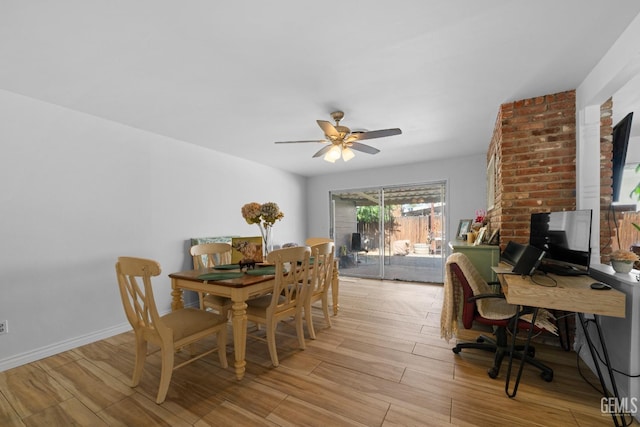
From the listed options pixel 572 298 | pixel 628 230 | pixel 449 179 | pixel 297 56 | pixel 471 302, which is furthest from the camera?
pixel 449 179

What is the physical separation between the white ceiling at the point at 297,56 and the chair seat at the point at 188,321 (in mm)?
1907

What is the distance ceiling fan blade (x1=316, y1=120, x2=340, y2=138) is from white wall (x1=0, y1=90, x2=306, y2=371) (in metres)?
2.28

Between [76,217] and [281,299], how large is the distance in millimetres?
2256

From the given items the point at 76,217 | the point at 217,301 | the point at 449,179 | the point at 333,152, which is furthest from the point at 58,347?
the point at 449,179

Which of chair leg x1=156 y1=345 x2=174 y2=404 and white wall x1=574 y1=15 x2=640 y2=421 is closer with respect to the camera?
white wall x1=574 y1=15 x2=640 y2=421

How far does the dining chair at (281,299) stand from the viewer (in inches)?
82.3


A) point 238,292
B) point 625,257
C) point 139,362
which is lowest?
point 139,362

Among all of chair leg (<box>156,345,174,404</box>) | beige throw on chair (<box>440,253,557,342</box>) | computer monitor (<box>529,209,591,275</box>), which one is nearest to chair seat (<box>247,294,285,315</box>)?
chair leg (<box>156,345,174,404</box>)

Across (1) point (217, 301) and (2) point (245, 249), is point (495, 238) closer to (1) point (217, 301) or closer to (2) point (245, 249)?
(2) point (245, 249)

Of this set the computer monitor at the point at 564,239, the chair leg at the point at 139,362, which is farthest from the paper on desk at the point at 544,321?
the chair leg at the point at 139,362

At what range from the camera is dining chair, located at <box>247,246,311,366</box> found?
2.09 metres

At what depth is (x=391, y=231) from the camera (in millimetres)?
5551

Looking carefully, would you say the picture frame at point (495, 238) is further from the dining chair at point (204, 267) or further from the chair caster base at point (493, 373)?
Result: the dining chair at point (204, 267)

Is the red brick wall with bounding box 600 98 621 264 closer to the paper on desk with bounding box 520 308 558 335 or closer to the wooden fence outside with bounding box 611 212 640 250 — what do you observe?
the paper on desk with bounding box 520 308 558 335
